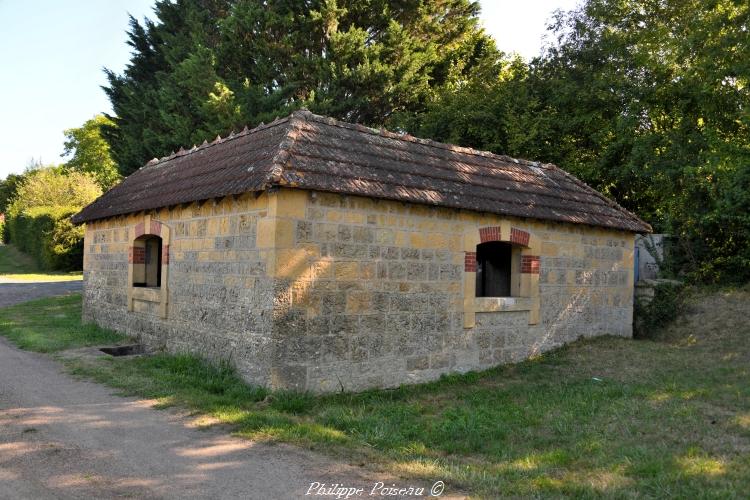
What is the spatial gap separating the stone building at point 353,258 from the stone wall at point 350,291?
0.02m

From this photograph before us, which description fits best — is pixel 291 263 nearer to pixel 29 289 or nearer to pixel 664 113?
pixel 664 113

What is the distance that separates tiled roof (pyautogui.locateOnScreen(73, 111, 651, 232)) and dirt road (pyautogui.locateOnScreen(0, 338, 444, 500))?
3.02 meters

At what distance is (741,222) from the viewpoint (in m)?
14.2

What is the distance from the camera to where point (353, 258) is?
7844 mm

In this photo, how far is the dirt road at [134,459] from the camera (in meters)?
4.40

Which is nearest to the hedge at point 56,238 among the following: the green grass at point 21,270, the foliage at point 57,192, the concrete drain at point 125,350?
the green grass at point 21,270

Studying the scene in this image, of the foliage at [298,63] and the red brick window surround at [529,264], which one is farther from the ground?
the foliage at [298,63]

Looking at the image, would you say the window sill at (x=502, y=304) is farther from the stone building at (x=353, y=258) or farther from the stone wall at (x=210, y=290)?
the stone wall at (x=210, y=290)

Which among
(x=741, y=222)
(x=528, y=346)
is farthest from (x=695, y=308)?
(x=528, y=346)

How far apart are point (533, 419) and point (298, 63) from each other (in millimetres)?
16321

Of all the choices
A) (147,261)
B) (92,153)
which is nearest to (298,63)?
(147,261)

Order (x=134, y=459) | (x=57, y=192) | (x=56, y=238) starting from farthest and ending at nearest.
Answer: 1. (x=57, y=192)
2. (x=56, y=238)
3. (x=134, y=459)

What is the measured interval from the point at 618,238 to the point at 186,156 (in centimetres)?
893

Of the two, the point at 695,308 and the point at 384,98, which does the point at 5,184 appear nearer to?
the point at 384,98
